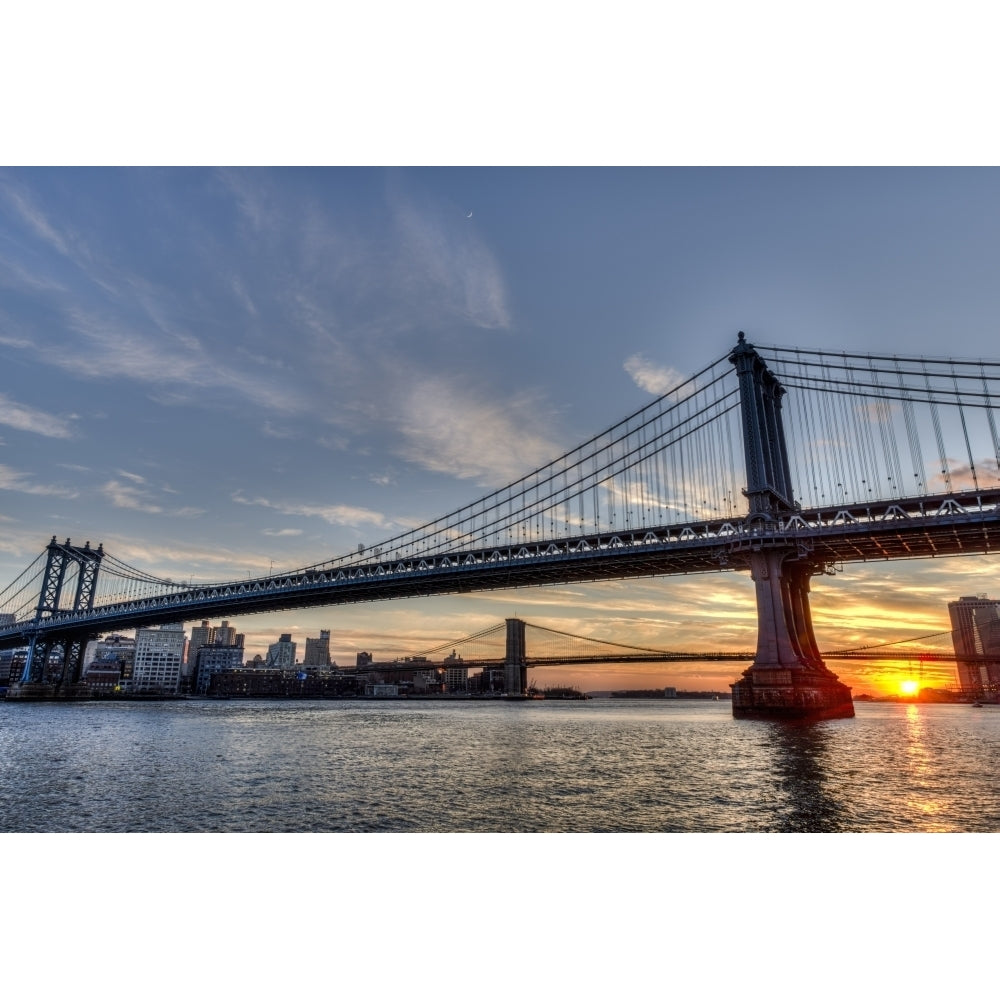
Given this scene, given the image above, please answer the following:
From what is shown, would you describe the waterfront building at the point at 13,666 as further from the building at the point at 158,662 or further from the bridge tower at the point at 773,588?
the bridge tower at the point at 773,588

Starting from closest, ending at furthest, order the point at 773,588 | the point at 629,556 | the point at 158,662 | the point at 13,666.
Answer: the point at 773,588 < the point at 629,556 < the point at 13,666 < the point at 158,662

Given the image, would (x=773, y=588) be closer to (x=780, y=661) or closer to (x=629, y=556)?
(x=780, y=661)

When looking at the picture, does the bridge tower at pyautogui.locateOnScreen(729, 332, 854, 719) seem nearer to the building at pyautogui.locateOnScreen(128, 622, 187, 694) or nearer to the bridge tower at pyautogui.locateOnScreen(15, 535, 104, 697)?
the bridge tower at pyautogui.locateOnScreen(15, 535, 104, 697)

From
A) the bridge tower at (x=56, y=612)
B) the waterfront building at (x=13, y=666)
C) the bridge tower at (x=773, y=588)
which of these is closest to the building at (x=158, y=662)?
the waterfront building at (x=13, y=666)

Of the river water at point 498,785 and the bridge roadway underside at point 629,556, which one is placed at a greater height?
the bridge roadway underside at point 629,556

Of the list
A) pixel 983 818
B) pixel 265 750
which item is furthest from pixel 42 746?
pixel 983 818

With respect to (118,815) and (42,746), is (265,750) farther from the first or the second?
(118,815)

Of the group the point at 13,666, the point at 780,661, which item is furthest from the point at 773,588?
the point at 13,666

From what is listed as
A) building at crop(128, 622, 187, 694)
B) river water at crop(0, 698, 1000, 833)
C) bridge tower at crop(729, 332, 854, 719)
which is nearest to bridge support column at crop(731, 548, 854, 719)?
bridge tower at crop(729, 332, 854, 719)

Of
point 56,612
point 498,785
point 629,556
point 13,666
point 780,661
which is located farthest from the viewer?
point 13,666
